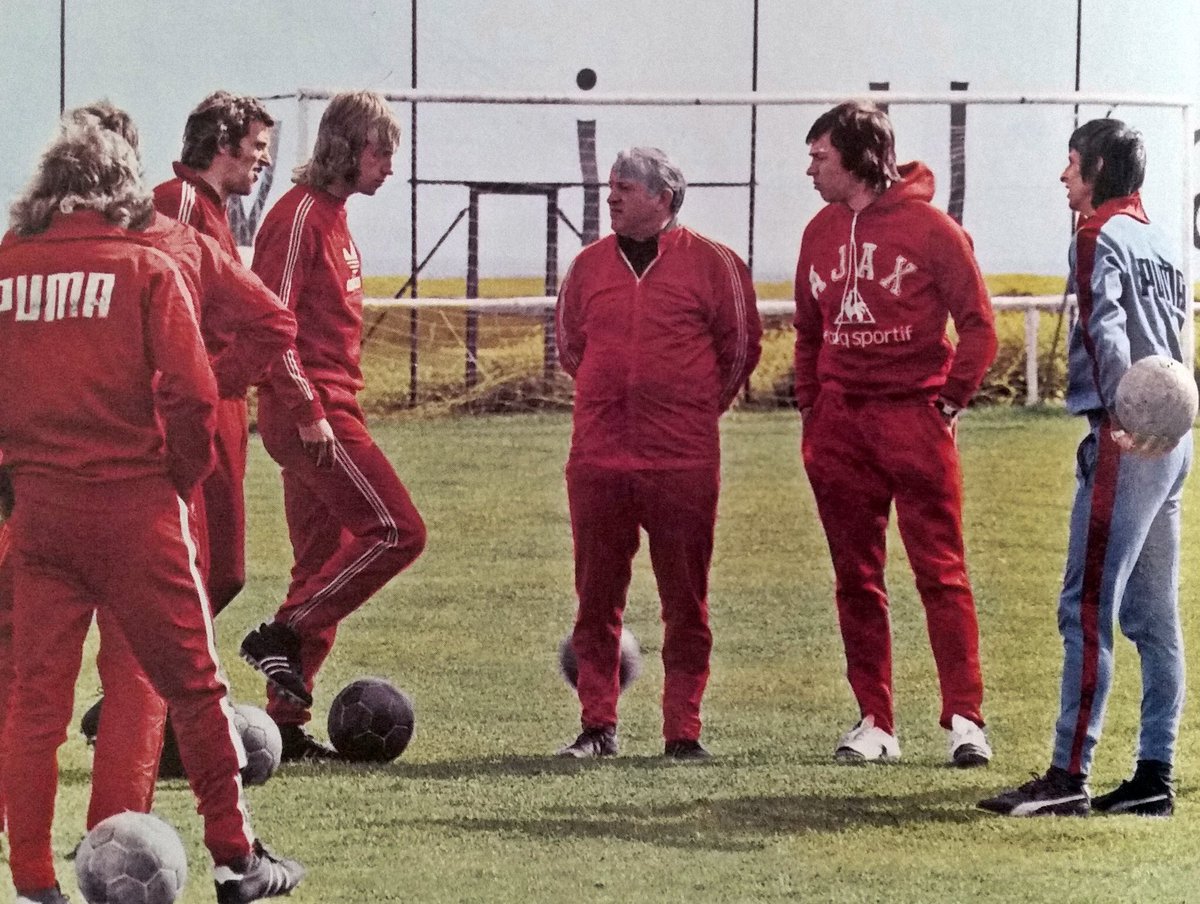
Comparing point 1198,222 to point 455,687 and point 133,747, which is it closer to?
point 455,687

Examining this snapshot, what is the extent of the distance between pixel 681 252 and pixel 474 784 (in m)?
1.34

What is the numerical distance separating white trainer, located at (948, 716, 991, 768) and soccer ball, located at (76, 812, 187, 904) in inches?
78.3

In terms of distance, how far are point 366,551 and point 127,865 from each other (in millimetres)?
1390

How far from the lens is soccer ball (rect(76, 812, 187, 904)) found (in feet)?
10.8

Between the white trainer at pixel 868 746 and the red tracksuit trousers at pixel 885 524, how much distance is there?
0.08 ft

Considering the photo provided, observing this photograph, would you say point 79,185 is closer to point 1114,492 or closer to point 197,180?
point 197,180

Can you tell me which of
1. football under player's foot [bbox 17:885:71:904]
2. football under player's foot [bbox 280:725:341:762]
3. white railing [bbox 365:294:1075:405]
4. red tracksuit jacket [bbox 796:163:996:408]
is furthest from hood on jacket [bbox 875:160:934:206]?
white railing [bbox 365:294:1075:405]

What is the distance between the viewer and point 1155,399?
3729 millimetres

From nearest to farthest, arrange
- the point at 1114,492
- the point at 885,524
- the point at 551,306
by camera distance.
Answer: the point at 1114,492 < the point at 885,524 < the point at 551,306

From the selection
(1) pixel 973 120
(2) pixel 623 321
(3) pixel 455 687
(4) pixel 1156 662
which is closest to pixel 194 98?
(2) pixel 623 321

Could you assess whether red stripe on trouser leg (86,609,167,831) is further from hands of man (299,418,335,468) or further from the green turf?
hands of man (299,418,335,468)

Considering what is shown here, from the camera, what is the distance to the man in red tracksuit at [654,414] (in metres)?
4.54

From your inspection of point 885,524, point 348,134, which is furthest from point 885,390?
point 348,134

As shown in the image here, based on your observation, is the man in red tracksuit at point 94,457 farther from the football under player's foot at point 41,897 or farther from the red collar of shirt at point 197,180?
the red collar of shirt at point 197,180
